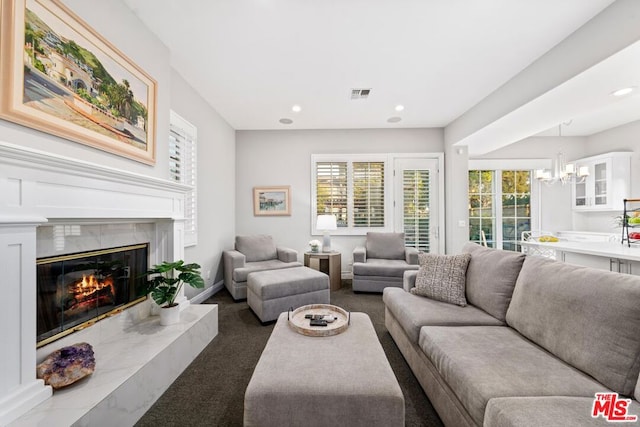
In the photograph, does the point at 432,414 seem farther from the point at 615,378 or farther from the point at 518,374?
the point at 615,378

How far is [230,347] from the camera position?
7.48ft

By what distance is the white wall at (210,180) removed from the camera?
123 inches

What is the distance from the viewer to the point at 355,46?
241 centimetres

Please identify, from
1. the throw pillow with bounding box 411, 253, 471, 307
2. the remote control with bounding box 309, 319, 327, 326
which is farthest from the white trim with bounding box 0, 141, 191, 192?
the throw pillow with bounding box 411, 253, 471, 307

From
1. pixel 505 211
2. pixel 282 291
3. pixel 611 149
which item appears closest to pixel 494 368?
pixel 282 291

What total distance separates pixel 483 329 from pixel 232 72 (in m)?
3.32

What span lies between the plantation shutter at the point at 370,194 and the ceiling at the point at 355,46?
124 cm

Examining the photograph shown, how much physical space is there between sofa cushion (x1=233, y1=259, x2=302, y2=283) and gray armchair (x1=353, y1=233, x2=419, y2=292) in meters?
0.97

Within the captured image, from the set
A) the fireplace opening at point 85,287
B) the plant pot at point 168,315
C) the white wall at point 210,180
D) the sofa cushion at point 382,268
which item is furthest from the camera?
the sofa cushion at point 382,268

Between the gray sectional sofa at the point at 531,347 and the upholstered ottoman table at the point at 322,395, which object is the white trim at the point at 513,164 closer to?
the gray sectional sofa at the point at 531,347

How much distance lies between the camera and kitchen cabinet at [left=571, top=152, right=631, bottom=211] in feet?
14.9

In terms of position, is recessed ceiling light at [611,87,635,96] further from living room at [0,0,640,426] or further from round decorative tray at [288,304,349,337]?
round decorative tray at [288,304,349,337]

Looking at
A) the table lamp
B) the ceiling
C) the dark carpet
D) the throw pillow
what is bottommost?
the dark carpet

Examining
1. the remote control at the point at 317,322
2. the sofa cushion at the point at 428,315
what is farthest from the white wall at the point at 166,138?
the sofa cushion at the point at 428,315
